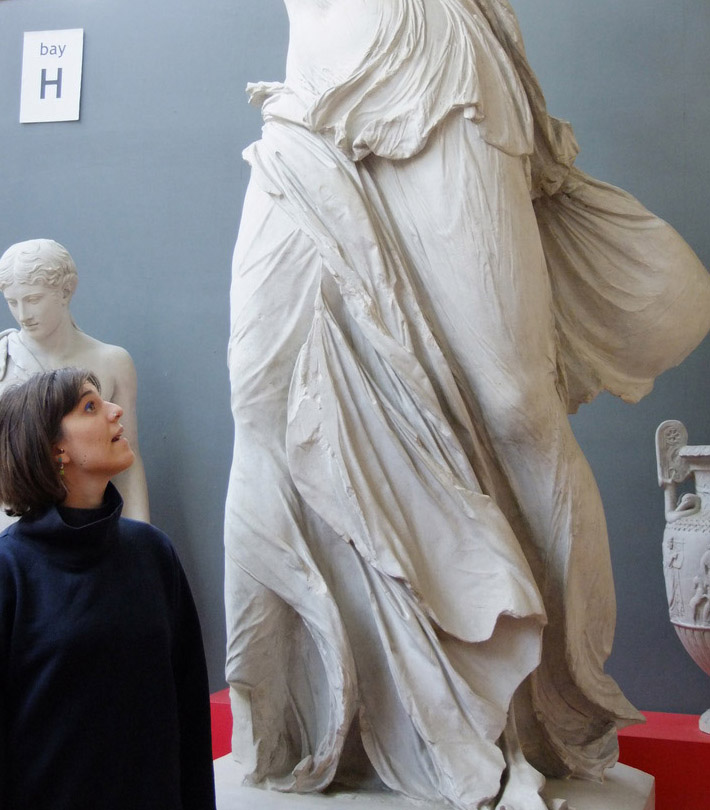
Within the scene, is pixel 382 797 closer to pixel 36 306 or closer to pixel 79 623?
pixel 79 623

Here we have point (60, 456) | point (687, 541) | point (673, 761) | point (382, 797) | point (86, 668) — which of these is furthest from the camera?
point (687, 541)

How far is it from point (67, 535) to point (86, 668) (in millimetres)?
183

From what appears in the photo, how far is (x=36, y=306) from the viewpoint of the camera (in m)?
4.48

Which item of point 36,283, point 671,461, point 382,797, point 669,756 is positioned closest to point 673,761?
point 669,756

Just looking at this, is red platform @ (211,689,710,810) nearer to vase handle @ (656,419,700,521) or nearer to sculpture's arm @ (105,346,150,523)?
vase handle @ (656,419,700,521)

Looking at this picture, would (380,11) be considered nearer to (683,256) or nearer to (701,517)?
(683,256)

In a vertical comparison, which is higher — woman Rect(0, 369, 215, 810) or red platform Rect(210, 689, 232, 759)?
woman Rect(0, 369, 215, 810)

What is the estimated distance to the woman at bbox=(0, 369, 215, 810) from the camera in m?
1.50

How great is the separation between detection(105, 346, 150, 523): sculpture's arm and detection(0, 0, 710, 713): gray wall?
12.7 inches

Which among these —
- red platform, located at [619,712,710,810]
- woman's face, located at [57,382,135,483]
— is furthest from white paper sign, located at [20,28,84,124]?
woman's face, located at [57,382,135,483]

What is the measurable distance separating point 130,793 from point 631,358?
190cm

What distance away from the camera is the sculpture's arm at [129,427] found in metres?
4.53

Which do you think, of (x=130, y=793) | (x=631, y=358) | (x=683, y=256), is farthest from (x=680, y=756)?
(x=130, y=793)

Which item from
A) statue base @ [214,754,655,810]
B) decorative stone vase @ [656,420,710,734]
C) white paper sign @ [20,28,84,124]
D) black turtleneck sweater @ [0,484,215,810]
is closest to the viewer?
black turtleneck sweater @ [0,484,215,810]
